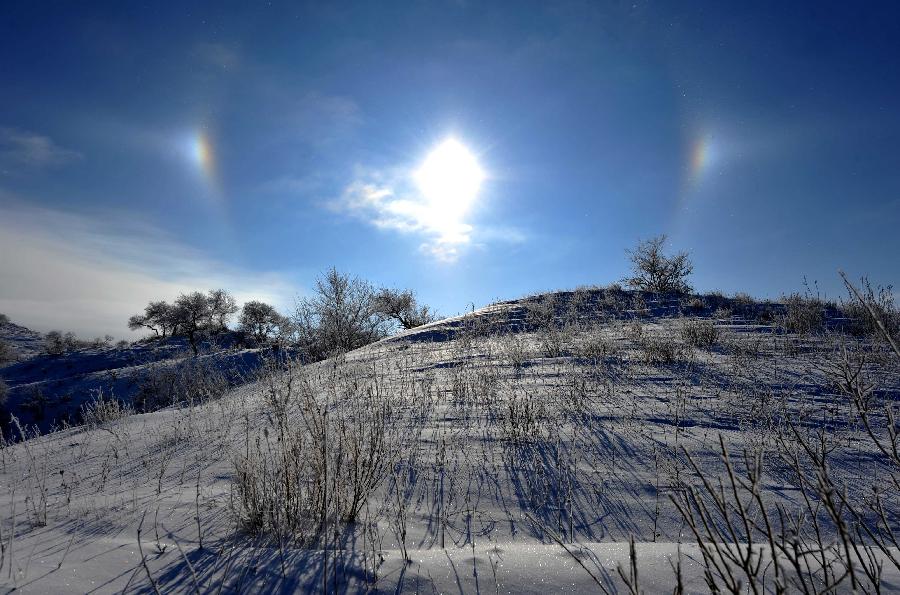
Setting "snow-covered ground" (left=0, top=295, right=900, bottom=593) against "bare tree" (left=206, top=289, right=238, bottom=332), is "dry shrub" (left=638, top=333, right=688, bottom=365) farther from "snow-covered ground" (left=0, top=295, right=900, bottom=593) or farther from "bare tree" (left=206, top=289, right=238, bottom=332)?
"bare tree" (left=206, top=289, right=238, bottom=332)

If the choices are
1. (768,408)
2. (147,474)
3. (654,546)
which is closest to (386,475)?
(654,546)

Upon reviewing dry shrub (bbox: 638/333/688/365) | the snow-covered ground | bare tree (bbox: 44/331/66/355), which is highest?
bare tree (bbox: 44/331/66/355)

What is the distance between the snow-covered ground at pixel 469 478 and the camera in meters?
1.99

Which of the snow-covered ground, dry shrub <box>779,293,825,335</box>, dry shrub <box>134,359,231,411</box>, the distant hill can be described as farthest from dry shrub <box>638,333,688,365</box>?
the distant hill

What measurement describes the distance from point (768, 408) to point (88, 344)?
4317 cm

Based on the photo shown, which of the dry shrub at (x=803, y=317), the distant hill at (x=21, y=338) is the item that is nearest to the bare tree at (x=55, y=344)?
the distant hill at (x=21, y=338)

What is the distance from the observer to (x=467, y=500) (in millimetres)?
2928

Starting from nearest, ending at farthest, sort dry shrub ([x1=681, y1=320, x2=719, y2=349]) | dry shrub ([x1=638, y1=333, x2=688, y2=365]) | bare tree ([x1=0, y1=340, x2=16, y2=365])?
dry shrub ([x1=638, y1=333, x2=688, y2=365]) < dry shrub ([x1=681, y1=320, x2=719, y2=349]) < bare tree ([x1=0, y1=340, x2=16, y2=365])

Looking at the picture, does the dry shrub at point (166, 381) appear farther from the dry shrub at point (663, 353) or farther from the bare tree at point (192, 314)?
the bare tree at point (192, 314)

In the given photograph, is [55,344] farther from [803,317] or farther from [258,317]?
[803,317]

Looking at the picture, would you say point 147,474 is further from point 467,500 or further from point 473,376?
point 473,376

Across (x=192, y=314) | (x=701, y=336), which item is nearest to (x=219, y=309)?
(x=192, y=314)

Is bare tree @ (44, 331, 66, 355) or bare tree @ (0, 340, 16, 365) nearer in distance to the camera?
bare tree @ (0, 340, 16, 365)

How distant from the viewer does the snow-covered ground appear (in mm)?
1991
